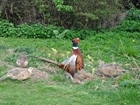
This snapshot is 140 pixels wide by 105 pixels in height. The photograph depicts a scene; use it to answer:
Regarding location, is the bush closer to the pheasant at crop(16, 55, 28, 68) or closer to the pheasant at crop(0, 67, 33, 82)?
the pheasant at crop(16, 55, 28, 68)

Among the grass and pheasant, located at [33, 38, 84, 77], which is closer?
→ the grass

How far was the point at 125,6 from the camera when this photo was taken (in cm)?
1304

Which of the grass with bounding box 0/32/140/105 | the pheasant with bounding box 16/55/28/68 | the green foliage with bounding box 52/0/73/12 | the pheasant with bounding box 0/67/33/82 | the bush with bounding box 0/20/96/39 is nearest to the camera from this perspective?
the grass with bounding box 0/32/140/105

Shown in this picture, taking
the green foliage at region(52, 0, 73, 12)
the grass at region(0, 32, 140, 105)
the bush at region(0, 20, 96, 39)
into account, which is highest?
the green foliage at region(52, 0, 73, 12)

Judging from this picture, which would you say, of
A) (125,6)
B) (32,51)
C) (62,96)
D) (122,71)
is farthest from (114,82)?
(125,6)

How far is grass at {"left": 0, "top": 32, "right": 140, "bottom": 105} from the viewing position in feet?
21.2

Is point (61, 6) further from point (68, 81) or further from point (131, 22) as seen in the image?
point (68, 81)

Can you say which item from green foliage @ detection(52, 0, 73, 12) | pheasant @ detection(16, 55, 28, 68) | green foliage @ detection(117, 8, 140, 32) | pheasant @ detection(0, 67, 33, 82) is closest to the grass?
pheasant @ detection(0, 67, 33, 82)

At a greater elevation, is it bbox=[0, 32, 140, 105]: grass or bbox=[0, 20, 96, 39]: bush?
bbox=[0, 32, 140, 105]: grass

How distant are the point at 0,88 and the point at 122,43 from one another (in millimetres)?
4317

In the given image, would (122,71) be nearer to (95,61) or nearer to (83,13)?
(95,61)

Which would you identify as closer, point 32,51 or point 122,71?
point 122,71

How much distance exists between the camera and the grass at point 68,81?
646 cm

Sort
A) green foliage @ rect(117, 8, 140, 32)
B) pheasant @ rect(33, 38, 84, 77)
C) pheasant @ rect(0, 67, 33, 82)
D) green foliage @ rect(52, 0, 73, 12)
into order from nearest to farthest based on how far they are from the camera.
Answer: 1. pheasant @ rect(0, 67, 33, 82)
2. pheasant @ rect(33, 38, 84, 77)
3. green foliage @ rect(52, 0, 73, 12)
4. green foliage @ rect(117, 8, 140, 32)
